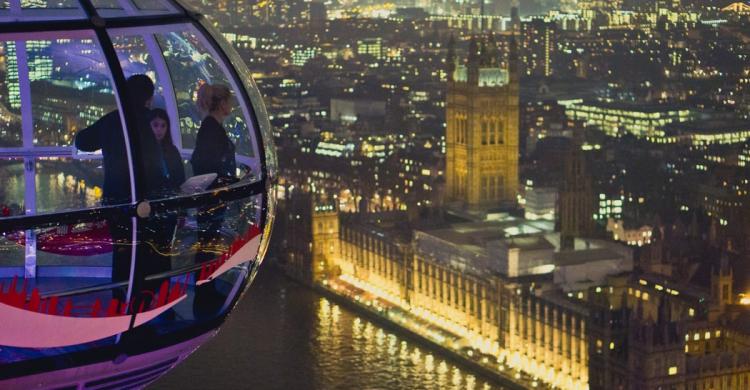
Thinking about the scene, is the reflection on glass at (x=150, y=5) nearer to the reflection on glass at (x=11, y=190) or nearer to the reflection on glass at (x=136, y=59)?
the reflection on glass at (x=136, y=59)

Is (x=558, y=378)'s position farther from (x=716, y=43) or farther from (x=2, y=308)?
(x=2, y=308)

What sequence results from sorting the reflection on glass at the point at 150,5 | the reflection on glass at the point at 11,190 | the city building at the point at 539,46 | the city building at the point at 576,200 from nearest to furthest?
1. the reflection on glass at the point at 11,190
2. the reflection on glass at the point at 150,5
3. the city building at the point at 576,200
4. the city building at the point at 539,46

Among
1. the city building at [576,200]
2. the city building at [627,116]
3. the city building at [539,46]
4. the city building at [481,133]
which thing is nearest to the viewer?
the city building at [576,200]

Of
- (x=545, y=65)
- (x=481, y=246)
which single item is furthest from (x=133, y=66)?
(x=545, y=65)

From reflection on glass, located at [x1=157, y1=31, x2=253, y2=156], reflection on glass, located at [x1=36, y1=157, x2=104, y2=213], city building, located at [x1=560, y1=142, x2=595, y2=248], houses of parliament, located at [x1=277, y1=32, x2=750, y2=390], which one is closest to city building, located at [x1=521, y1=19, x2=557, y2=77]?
houses of parliament, located at [x1=277, y1=32, x2=750, y2=390]

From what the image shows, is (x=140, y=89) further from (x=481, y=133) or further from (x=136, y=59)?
(x=481, y=133)

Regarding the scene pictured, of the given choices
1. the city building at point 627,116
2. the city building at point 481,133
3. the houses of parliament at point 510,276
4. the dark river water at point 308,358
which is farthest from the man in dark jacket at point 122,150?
the city building at point 627,116

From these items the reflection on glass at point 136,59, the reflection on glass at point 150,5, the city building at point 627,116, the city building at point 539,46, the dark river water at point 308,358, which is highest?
the reflection on glass at point 150,5

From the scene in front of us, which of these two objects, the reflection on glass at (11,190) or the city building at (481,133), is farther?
the city building at (481,133)
